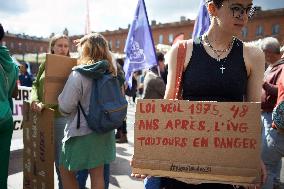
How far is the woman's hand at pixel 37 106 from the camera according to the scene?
123 inches

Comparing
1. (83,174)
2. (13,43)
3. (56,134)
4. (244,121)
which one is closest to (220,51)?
(244,121)

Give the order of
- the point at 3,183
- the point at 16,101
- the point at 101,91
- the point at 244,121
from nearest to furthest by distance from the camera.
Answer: the point at 244,121 < the point at 101,91 < the point at 3,183 < the point at 16,101

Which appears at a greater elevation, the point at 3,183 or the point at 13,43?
the point at 13,43

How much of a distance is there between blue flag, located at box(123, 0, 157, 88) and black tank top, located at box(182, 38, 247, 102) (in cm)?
445

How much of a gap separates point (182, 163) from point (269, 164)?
2183mm

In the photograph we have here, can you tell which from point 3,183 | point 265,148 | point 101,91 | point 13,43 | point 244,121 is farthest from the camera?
point 13,43

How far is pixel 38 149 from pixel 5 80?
702mm

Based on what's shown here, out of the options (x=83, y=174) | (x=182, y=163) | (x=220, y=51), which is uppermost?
(x=220, y=51)

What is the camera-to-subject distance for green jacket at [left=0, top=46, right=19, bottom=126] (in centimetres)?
290

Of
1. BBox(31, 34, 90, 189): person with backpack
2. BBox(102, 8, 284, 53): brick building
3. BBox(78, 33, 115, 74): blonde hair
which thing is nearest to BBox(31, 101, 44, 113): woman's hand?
BBox(31, 34, 90, 189): person with backpack

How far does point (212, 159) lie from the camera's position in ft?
4.94

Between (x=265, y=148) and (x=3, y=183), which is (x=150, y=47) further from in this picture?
(x=3, y=183)

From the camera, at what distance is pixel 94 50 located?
9.87 ft
